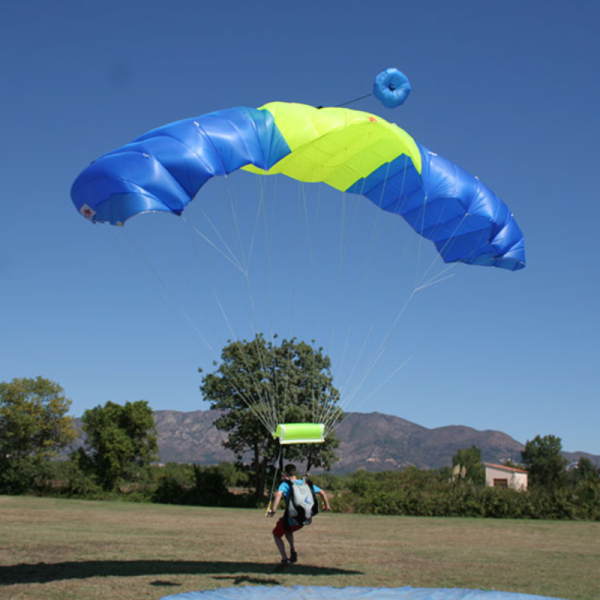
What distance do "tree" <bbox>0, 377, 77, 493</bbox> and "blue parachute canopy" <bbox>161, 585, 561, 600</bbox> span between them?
29.9 m

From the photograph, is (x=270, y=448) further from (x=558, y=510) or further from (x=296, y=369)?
(x=558, y=510)

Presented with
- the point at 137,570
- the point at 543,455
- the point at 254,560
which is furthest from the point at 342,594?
the point at 543,455

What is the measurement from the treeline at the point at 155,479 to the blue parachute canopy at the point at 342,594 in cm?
1474

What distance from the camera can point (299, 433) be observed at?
25.1 ft

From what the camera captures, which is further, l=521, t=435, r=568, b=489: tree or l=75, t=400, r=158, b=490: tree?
l=521, t=435, r=568, b=489: tree

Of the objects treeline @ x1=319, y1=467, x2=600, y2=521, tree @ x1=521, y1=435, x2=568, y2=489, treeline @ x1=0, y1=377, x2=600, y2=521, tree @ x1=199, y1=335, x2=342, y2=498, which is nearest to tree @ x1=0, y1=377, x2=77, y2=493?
treeline @ x1=0, y1=377, x2=600, y2=521

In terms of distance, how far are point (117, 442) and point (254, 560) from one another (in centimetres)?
2302

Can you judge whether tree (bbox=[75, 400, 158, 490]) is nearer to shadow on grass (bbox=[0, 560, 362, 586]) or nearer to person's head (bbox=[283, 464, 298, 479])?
shadow on grass (bbox=[0, 560, 362, 586])

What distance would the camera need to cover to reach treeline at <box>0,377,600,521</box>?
75.0ft

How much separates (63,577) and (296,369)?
2139 centimetres

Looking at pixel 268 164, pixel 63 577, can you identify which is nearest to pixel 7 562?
pixel 63 577

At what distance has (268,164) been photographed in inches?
309

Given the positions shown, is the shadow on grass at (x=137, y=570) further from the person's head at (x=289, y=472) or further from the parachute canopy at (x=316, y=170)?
the parachute canopy at (x=316, y=170)

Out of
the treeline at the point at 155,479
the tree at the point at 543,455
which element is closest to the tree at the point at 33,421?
the treeline at the point at 155,479
